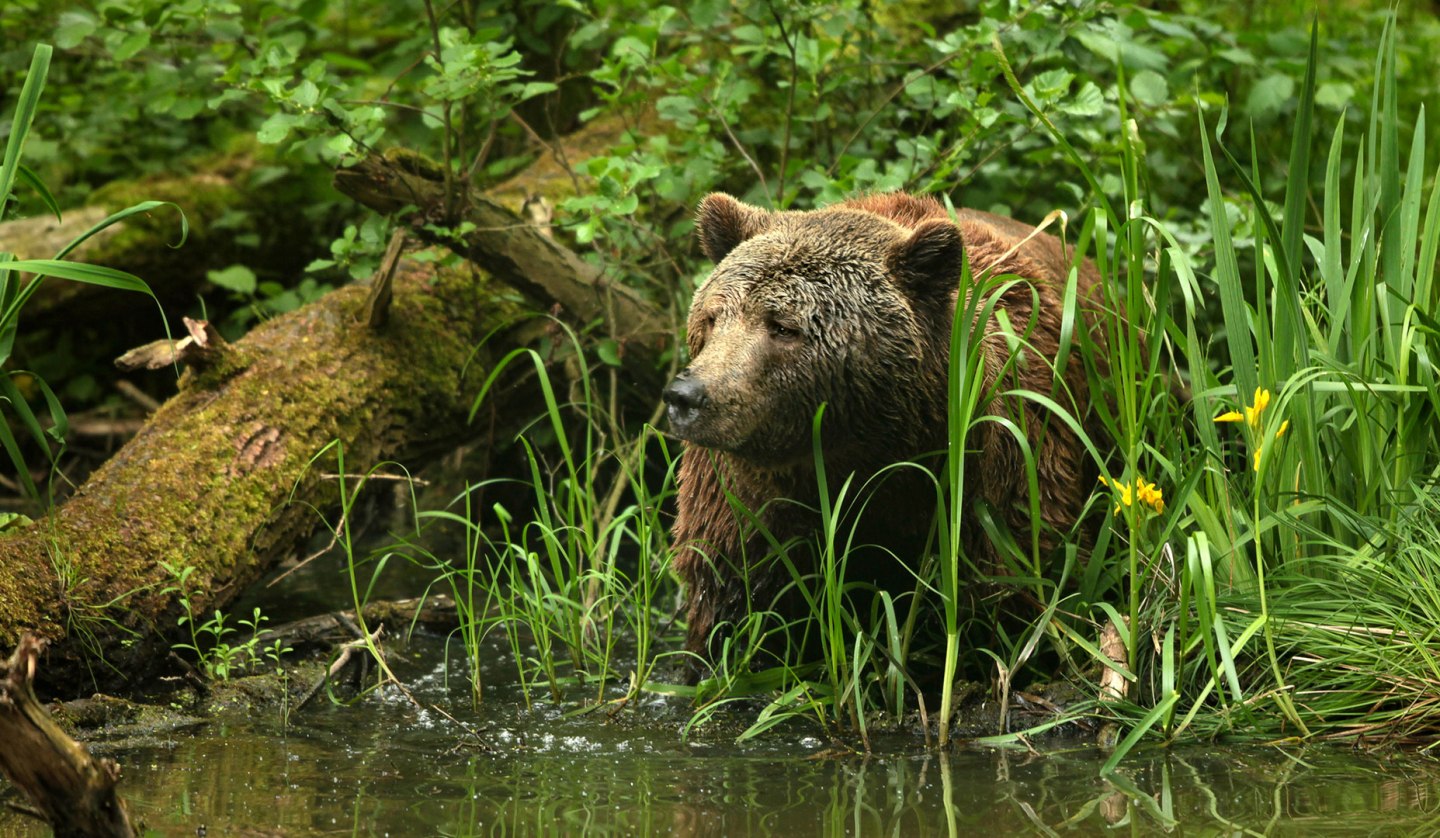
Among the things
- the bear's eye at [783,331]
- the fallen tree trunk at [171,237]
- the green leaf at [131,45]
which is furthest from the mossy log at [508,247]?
the fallen tree trunk at [171,237]

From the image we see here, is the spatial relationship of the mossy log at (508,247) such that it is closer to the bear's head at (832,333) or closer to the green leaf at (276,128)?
the green leaf at (276,128)

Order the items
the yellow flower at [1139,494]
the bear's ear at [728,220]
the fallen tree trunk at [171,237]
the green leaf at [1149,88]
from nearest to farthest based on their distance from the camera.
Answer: the yellow flower at [1139,494]
the bear's ear at [728,220]
the green leaf at [1149,88]
the fallen tree trunk at [171,237]

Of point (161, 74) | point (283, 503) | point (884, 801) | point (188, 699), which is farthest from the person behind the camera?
point (161, 74)

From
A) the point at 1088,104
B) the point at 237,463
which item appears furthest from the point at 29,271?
the point at 1088,104

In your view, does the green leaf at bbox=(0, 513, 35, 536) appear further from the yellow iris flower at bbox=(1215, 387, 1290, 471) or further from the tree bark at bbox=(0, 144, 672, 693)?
the yellow iris flower at bbox=(1215, 387, 1290, 471)

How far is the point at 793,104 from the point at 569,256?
1.30 m

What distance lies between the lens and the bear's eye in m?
4.16

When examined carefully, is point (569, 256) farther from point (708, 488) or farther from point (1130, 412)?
point (1130, 412)

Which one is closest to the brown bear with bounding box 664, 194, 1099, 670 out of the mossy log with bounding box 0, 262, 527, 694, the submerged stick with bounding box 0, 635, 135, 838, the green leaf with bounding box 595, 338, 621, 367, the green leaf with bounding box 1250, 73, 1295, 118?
the green leaf with bounding box 595, 338, 621, 367

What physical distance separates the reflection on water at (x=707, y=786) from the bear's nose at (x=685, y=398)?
3.19 feet

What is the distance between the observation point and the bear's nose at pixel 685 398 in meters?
3.86

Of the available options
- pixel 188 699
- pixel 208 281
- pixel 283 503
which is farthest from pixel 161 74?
pixel 188 699

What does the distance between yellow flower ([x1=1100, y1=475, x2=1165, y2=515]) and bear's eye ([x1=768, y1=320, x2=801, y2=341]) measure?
39.5 inches

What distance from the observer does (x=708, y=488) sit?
15.4 ft
